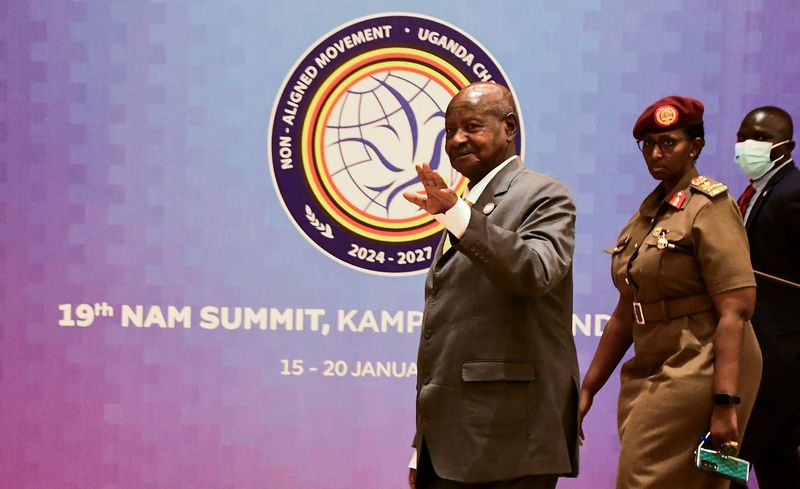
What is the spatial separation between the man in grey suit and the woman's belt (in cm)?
56

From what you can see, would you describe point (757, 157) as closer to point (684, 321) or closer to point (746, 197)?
point (746, 197)

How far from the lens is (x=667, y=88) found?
11.8 feet

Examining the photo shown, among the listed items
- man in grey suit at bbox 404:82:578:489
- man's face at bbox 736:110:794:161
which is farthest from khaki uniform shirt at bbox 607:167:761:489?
man's face at bbox 736:110:794:161

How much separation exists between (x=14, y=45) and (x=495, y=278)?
2.49 metres

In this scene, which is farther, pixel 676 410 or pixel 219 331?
pixel 219 331

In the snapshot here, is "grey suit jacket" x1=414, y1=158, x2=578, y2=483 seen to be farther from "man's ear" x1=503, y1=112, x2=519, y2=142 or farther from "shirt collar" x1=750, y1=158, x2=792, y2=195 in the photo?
"shirt collar" x1=750, y1=158, x2=792, y2=195

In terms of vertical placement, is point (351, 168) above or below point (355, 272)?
above

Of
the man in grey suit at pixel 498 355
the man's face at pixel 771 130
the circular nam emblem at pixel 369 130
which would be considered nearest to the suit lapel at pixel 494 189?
the man in grey suit at pixel 498 355

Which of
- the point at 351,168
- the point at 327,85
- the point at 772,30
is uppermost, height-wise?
the point at 772,30

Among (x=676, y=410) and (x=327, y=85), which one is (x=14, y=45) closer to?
(x=327, y=85)

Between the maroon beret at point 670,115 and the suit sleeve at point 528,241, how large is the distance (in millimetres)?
669

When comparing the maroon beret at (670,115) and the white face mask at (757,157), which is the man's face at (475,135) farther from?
the white face mask at (757,157)

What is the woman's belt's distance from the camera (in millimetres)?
2559

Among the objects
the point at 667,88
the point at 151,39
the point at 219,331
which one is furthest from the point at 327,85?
the point at 667,88
